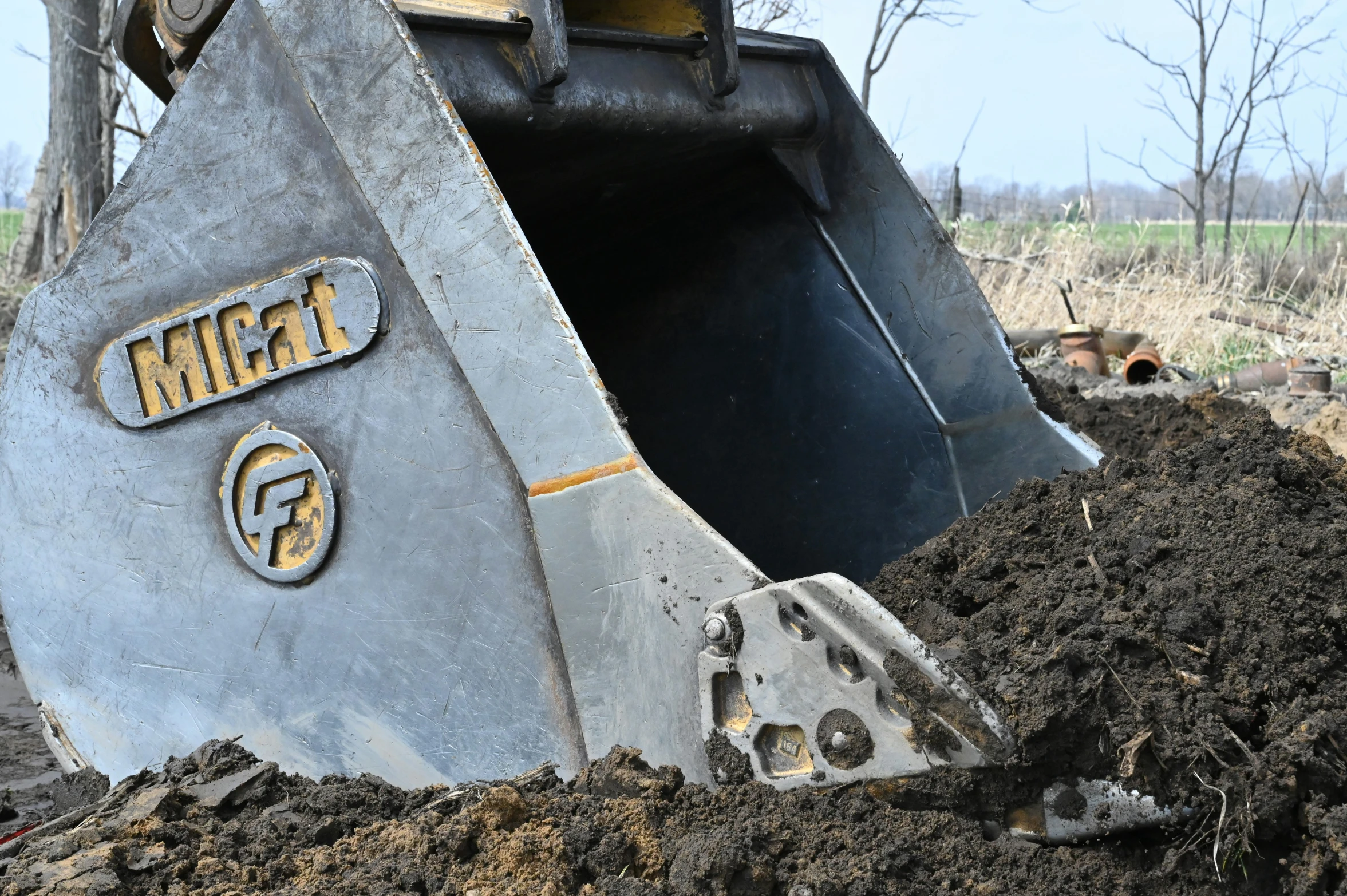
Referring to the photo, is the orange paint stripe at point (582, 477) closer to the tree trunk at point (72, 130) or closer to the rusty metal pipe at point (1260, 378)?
the rusty metal pipe at point (1260, 378)

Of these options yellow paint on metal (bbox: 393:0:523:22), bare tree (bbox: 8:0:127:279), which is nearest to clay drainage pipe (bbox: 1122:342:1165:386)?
yellow paint on metal (bbox: 393:0:523:22)

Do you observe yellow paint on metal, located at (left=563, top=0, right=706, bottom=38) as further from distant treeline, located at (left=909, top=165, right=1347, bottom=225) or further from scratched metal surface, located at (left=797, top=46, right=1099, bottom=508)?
distant treeline, located at (left=909, top=165, right=1347, bottom=225)

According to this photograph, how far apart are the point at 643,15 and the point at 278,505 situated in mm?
1400

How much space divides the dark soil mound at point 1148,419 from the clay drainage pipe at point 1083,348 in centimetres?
204

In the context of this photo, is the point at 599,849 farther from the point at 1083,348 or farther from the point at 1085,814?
the point at 1083,348

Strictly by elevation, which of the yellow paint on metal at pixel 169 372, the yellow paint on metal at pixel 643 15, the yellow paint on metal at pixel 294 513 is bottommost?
the yellow paint on metal at pixel 294 513

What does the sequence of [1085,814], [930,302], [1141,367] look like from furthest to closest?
[1141,367] < [930,302] < [1085,814]

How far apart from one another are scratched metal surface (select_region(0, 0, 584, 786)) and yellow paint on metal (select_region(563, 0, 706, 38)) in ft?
2.82

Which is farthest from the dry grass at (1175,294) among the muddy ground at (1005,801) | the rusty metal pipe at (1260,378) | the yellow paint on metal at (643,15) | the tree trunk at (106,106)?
the tree trunk at (106,106)

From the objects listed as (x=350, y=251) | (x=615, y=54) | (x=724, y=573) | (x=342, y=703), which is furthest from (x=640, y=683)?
(x=615, y=54)

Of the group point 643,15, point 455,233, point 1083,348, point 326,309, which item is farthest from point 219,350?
point 1083,348

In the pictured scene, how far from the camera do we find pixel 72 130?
29.1ft

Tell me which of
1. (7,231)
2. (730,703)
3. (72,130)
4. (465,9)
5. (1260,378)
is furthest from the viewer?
(7,231)

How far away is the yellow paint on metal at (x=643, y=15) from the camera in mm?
2645
